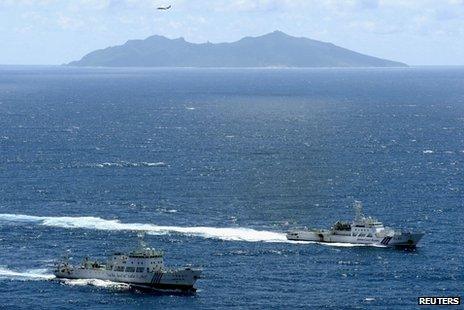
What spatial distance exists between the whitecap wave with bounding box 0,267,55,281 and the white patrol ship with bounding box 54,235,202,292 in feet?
6.96

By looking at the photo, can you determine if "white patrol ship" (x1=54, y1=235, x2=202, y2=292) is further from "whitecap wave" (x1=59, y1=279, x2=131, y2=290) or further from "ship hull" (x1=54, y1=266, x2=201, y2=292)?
"whitecap wave" (x1=59, y1=279, x2=131, y2=290)

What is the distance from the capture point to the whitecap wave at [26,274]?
175500 millimetres

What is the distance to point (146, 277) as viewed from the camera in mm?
176125

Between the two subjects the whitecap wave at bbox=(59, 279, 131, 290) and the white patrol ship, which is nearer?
the white patrol ship

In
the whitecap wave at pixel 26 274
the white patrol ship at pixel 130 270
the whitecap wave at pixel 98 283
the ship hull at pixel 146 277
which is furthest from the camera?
the whitecap wave at pixel 98 283

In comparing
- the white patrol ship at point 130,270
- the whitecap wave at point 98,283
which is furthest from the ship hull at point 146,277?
the whitecap wave at point 98,283

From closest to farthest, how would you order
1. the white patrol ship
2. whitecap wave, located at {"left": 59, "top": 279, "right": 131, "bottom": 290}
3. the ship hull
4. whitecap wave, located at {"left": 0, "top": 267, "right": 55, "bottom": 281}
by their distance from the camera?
1. the ship hull
2. the white patrol ship
3. whitecap wave, located at {"left": 0, "top": 267, "right": 55, "bottom": 281}
4. whitecap wave, located at {"left": 59, "top": 279, "right": 131, "bottom": 290}

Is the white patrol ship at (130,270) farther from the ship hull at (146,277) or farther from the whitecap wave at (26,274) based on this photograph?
the whitecap wave at (26,274)

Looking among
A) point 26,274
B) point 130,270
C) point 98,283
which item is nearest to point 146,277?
point 130,270

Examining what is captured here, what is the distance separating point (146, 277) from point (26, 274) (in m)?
21.8

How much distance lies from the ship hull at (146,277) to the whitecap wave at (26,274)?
2.29 meters

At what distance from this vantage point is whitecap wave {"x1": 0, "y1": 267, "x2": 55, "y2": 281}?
576ft

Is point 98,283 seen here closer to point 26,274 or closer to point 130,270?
point 130,270

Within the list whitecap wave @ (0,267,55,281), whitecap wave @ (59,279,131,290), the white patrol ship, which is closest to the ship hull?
the white patrol ship
